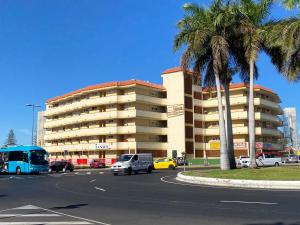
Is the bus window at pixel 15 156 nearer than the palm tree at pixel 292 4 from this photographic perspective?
No

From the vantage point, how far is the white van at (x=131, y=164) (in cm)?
4119

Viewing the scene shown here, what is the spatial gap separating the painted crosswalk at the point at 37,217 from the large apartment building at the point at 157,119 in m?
63.5

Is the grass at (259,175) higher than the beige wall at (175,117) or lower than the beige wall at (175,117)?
lower

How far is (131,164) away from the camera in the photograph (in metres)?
42.0

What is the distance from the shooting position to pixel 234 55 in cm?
3719

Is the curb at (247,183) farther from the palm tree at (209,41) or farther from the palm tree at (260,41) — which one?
the palm tree at (260,41)

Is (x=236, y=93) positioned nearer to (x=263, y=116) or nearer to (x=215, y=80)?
(x=263, y=116)

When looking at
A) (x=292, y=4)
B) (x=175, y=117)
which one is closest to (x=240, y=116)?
(x=175, y=117)

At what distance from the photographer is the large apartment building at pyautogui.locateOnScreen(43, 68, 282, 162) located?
80250 mm

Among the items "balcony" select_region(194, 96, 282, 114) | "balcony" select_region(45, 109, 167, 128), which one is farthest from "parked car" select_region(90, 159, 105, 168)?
"balcony" select_region(194, 96, 282, 114)

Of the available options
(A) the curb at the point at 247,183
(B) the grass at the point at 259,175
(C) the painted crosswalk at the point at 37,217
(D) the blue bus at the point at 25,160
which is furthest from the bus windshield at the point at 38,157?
(C) the painted crosswalk at the point at 37,217

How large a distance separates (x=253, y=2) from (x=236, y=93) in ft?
169

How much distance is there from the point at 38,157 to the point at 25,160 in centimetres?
136

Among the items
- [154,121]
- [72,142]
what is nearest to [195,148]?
[154,121]
